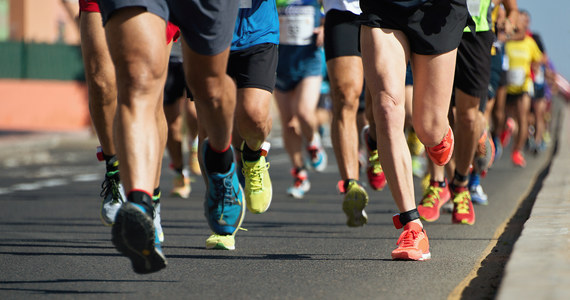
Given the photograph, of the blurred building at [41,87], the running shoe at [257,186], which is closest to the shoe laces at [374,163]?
the running shoe at [257,186]

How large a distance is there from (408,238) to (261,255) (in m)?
0.83

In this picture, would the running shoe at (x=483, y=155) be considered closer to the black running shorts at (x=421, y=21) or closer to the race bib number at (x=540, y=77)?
the black running shorts at (x=421, y=21)

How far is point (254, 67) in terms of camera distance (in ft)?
19.6

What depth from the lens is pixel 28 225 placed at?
24.8 ft

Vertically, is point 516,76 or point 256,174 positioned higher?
point 256,174

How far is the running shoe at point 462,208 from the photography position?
24.3 ft

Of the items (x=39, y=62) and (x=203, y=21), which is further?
(x=39, y=62)

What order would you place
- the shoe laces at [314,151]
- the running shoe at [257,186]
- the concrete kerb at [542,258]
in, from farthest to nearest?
1. the shoe laces at [314,151]
2. the running shoe at [257,186]
3. the concrete kerb at [542,258]

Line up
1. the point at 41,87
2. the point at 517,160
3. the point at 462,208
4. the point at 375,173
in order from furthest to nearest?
the point at 41,87 → the point at 517,160 → the point at 375,173 → the point at 462,208

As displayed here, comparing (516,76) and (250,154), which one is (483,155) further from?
(516,76)

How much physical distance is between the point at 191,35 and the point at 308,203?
4.97 meters

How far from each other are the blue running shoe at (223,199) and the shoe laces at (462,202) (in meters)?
2.38

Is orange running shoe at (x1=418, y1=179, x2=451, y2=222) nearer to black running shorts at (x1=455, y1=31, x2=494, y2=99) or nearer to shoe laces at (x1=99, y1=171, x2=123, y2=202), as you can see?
black running shorts at (x1=455, y1=31, x2=494, y2=99)

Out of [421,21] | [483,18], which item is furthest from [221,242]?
[483,18]
